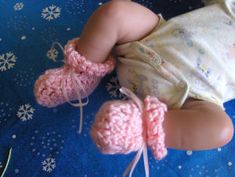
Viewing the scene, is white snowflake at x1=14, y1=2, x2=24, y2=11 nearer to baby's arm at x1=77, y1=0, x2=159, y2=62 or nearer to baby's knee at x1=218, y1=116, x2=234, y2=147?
baby's arm at x1=77, y1=0, x2=159, y2=62

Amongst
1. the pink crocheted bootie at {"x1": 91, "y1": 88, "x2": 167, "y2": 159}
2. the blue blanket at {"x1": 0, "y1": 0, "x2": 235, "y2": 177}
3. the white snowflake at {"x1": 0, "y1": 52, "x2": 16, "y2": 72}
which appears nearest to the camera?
the pink crocheted bootie at {"x1": 91, "y1": 88, "x2": 167, "y2": 159}

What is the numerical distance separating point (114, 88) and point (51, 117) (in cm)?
16

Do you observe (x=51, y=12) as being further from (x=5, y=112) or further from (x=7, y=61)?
(x=5, y=112)

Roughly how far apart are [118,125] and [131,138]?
0.03 m

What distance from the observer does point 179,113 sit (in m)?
0.67

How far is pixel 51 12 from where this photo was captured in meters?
0.95

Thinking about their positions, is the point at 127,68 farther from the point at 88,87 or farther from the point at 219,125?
the point at 219,125

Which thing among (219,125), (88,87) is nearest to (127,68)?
(88,87)

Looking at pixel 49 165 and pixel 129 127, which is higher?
pixel 129 127

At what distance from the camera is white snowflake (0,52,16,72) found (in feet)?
2.88

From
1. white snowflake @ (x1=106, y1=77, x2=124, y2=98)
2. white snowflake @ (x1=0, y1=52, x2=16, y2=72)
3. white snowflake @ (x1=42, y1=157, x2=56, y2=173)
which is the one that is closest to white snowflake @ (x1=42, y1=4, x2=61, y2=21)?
white snowflake @ (x1=0, y1=52, x2=16, y2=72)

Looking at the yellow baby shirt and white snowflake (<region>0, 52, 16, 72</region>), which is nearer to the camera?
the yellow baby shirt

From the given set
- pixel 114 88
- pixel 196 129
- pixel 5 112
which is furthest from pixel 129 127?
pixel 5 112

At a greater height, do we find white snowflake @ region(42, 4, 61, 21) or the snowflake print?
white snowflake @ region(42, 4, 61, 21)
